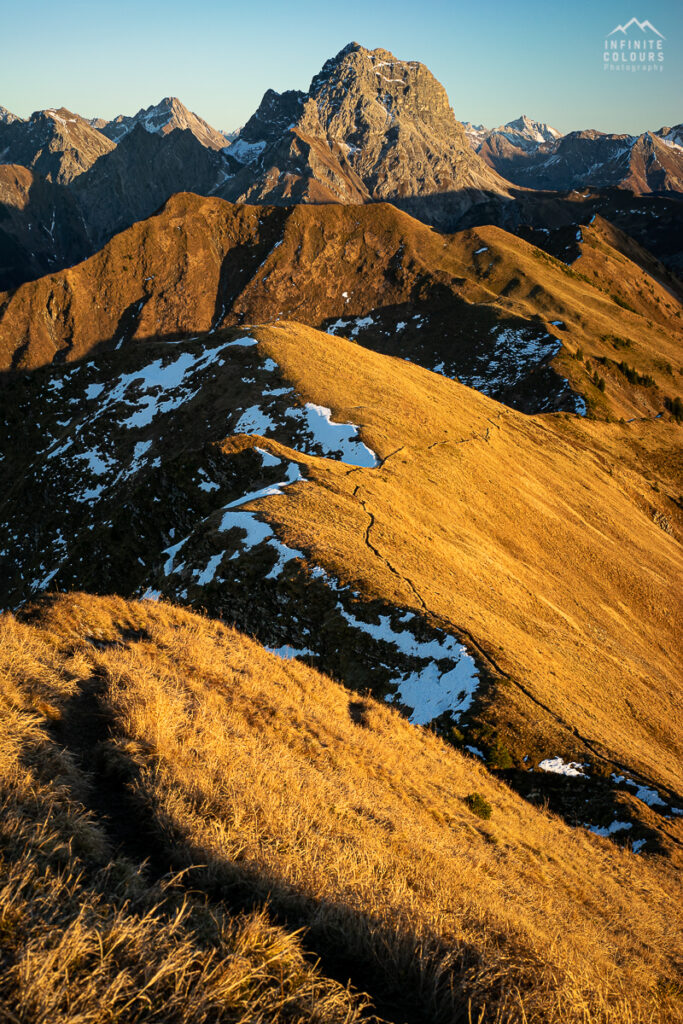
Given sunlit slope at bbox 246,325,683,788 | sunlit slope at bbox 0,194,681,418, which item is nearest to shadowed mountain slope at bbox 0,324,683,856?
sunlit slope at bbox 246,325,683,788

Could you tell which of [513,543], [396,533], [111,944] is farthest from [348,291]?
[111,944]

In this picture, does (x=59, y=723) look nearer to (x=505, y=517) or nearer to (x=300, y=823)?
(x=300, y=823)

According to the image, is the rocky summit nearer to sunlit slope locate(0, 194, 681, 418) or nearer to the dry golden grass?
the dry golden grass

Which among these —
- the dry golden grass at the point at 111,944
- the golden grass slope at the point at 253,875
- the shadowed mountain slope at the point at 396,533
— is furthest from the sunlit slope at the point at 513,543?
the dry golden grass at the point at 111,944

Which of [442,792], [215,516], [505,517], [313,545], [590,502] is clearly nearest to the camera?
[442,792]

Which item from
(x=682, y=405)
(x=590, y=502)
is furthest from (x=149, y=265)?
(x=590, y=502)

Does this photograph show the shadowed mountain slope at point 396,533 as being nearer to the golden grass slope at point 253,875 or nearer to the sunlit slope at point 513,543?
the sunlit slope at point 513,543
